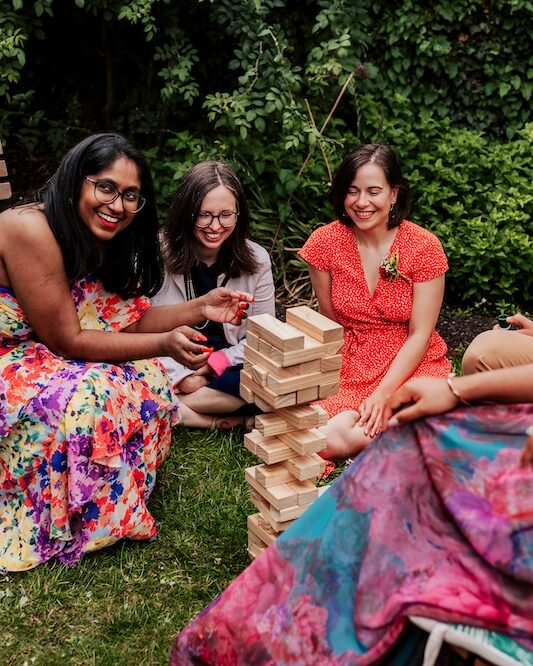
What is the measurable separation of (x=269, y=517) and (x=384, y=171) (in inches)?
69.6

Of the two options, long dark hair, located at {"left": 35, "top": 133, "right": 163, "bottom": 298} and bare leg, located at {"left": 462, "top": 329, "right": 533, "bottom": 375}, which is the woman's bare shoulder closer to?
long dark hair, located at {"left": 35, "top": 133, "right": 163, "bottom": 298}

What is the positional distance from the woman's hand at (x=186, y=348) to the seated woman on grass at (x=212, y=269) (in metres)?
0.86

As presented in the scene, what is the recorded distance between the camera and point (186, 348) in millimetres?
2957

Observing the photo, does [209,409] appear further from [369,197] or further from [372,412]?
[369,197]

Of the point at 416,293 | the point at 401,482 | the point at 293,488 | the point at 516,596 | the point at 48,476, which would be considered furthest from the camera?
the point at 416,293

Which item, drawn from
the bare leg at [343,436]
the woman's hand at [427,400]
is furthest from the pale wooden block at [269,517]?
the woman's hand at [427,400]

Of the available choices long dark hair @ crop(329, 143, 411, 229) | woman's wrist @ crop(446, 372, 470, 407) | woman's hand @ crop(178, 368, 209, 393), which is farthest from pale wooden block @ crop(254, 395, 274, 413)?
long dark hair @ crop(329, 143, 411, 229)

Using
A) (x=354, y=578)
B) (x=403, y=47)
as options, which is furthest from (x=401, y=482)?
(x=403, y=47)

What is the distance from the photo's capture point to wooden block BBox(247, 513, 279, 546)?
2.79 metres

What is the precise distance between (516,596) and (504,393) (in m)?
0.50

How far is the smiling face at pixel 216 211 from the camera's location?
383 cm

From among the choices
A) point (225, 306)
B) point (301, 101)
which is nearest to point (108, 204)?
point (225, 306)

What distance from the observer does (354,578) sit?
6.45ft

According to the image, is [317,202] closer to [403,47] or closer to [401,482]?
[403,47]
